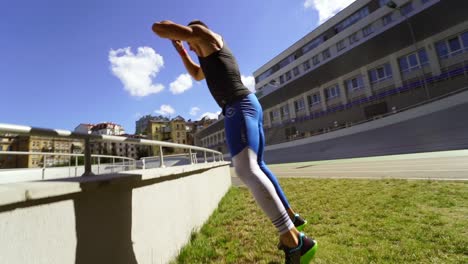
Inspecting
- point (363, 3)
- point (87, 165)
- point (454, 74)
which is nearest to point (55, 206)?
point (87, 165)

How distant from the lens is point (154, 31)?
1.92 m

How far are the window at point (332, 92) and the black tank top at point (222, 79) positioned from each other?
127 ft

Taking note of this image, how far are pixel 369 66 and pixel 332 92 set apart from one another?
261 inches

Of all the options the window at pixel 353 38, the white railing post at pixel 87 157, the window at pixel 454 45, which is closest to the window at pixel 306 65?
the window at pixel 353 38

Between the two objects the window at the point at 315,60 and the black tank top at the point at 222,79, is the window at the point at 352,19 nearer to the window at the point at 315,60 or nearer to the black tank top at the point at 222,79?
the window at the point at 315,60

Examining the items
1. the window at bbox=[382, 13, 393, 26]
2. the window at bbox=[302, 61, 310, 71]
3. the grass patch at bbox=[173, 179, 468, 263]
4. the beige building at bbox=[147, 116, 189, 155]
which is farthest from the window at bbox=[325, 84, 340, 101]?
the beige building at bbox=[147, 116, 189, 155]

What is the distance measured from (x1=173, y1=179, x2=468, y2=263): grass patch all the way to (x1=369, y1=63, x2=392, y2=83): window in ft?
103

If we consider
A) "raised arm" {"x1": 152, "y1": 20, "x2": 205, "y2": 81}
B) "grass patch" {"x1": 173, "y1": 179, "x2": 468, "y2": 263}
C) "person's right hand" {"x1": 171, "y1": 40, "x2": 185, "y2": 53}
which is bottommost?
"grass patch" {"x1": 173, "y1": 179, "x2": 468, "y2": 263}

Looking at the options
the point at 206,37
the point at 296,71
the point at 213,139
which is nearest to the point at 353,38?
the point at 296,71

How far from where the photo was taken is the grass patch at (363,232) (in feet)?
7.47

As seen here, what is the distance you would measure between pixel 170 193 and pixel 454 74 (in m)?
32.4

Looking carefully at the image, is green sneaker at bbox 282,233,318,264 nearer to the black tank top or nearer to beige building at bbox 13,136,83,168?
the black tank top

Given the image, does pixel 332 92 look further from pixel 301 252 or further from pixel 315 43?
pixel 301 252

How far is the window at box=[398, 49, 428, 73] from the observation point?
2753 cm
